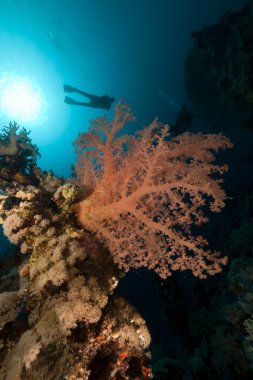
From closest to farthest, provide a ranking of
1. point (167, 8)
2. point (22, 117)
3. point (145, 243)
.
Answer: point (145, 243) → point (167, 8) → point (22, 117)

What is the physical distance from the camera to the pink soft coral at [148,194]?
366cm

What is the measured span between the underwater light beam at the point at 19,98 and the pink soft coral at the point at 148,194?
328 feet

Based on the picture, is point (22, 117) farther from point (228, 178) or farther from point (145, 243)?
point (145, 243)

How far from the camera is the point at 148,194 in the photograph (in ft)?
13.4

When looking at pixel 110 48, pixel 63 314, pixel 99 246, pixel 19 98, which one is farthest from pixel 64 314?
pixel 19 98

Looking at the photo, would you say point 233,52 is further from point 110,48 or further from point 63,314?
point 110,48

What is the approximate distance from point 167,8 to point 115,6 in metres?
16.4

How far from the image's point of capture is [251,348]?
162 inches

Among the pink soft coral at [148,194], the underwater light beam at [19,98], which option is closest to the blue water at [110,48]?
the underwater light beam at [19,98]

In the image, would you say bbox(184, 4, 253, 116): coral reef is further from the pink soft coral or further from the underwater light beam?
the underwater light beam

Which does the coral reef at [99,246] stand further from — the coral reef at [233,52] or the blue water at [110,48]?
the blue water at [110,48]

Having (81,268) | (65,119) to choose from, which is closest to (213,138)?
(81,268)

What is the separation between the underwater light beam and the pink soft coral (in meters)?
99.9

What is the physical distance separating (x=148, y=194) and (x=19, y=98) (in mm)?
104759
